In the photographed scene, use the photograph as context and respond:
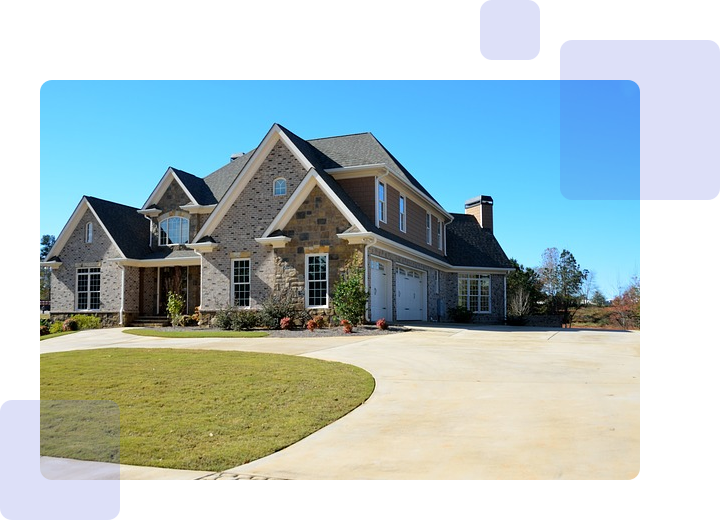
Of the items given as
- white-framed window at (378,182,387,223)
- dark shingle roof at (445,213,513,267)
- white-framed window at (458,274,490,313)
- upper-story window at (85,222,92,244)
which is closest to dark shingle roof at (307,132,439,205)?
white-framed window at (378,182,387,223)

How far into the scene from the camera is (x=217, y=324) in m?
22.8

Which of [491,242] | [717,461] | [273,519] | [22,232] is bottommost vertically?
[273,519]

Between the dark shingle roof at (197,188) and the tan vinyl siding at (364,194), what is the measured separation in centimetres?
888

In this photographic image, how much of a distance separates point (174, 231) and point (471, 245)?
55.9 ft

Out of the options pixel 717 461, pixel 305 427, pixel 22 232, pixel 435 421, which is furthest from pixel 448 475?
pixel 22 232

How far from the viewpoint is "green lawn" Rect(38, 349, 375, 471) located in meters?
6.21

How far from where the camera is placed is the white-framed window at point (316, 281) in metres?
21.6

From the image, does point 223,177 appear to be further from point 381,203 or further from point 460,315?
point 460,315

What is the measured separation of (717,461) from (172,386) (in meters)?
8.14

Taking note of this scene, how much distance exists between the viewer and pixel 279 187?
2369cm

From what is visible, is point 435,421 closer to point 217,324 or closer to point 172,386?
point 172,386

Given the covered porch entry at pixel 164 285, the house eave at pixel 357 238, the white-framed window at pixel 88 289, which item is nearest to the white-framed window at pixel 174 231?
the covered porch entry at pixel 164 285

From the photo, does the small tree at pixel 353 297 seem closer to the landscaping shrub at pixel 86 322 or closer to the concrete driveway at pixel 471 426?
the concrete driveway at pixel 471 426

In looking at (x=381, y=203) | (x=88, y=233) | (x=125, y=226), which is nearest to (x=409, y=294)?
(x=381, y=203)
